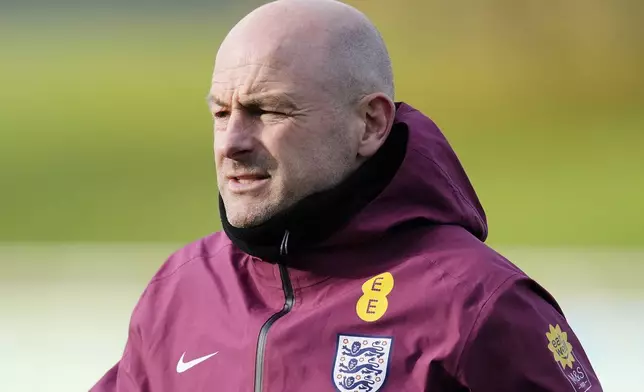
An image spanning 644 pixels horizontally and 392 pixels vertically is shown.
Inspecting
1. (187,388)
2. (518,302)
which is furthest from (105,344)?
(518,302)

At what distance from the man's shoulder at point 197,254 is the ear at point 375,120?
302 mm

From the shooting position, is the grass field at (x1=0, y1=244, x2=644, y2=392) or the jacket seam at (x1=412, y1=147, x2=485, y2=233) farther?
the grass field at (x1=0, y1=244, x2=644, y2=392)

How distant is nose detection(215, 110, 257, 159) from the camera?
148 centimetres

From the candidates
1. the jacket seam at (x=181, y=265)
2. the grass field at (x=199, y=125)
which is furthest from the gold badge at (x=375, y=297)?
the grass field at (x=199, y=125)

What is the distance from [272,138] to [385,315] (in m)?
0.30

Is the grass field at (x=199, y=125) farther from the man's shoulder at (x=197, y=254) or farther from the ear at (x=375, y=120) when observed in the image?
the ear at (x=375, y=120)

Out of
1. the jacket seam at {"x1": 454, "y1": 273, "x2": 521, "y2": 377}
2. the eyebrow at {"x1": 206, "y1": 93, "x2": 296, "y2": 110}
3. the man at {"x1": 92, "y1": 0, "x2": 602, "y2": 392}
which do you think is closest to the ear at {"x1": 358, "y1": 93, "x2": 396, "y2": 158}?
the man at {"x1": 92, "y1": 0, "x2": 602, "y2": 392}

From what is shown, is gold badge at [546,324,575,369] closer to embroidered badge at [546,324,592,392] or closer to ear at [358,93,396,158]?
embroidered badge at [546,324,592,392]

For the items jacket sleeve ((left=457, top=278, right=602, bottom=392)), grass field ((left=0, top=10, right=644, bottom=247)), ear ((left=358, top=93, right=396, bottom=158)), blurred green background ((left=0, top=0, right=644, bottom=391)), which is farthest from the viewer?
grass field ((left=0, top=10, right=644, bottom=247))

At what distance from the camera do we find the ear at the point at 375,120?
1551 millimetres

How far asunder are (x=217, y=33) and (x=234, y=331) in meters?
5.46

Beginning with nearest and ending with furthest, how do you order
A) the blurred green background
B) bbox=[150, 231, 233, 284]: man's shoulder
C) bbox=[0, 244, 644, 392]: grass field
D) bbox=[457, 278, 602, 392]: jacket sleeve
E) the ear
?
1. bbox=[457, 278, 602, 392]: jacket sleeve
2. the ear
3. bbox=[150, 231, 233, 284]: man's shoulder
4. bbox=[0, 244, 644, 392]: grass field
5. the blurred green background

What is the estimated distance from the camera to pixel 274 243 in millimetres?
1501

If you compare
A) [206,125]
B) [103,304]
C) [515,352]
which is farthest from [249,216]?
[206,125]
